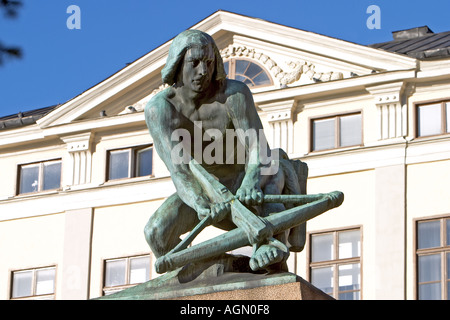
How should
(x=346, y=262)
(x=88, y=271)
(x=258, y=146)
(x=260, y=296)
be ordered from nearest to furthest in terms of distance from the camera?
(x=260, y=296)
(x=258, y=146)
(x=346, y=262)
(x=88, y=271)

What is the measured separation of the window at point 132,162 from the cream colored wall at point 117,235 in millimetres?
707

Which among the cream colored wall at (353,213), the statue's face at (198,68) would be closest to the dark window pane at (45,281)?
the cream colored wall at (353,213)

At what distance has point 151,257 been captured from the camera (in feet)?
123

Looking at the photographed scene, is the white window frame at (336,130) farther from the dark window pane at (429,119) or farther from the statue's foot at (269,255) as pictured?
the statue's foot at (269,255)

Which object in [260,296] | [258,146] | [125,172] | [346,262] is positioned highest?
[125,172]

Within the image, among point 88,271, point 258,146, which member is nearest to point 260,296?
point 258,146

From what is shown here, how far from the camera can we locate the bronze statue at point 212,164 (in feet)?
45.9

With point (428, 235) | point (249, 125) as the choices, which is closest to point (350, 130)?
point (428, 235)

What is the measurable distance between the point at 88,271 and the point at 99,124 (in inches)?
132

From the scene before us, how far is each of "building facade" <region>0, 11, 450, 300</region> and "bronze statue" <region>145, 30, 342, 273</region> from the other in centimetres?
2003

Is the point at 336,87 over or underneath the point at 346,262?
over

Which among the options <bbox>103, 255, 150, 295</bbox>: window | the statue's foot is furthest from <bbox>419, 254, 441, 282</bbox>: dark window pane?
the statue's foot

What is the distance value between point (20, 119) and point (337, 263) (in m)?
8.85

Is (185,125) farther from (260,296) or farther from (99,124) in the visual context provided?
(99,124)
